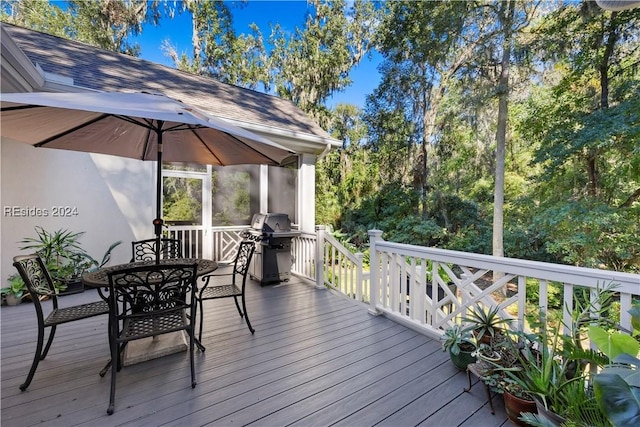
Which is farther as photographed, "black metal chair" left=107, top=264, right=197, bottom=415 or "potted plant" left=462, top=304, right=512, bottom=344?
"potted plant" left=462, top=304, right=512, bottom=344

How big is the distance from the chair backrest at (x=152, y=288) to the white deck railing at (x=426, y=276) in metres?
2.14

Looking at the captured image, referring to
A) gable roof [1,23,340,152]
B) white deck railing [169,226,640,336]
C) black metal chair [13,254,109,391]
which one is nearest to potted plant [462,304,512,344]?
white deck railing [169,226,640,336]

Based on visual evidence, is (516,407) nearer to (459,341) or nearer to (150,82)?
(459,341)

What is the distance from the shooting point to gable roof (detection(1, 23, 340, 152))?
4652 mm

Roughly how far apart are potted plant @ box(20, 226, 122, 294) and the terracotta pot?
4966 millimetres

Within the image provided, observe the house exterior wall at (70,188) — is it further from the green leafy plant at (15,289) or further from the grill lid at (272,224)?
the grill lid at (272,224)

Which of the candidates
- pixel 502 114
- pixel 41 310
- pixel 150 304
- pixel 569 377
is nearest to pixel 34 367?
pixel 41 310

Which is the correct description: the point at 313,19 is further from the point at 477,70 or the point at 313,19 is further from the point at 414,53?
the point at 477,70

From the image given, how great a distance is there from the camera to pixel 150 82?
18.7ft

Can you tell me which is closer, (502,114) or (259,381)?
(259,381)

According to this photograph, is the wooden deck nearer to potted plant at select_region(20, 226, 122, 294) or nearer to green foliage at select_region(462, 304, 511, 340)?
green foliage at select_region(462, 304, 511, 340)

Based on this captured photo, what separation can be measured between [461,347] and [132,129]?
3805 millimetres

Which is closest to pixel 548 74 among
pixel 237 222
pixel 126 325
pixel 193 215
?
pixel 237 222

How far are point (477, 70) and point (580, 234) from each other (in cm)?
548
